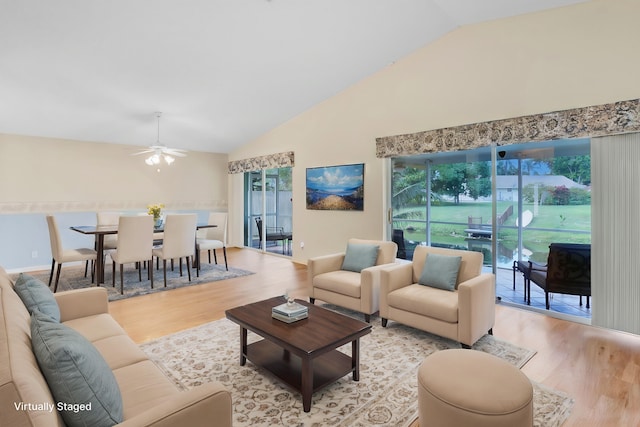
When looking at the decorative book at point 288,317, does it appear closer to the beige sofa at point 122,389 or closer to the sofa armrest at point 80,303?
the beige sofa at point 122,389

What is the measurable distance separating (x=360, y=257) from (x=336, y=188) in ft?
6.69

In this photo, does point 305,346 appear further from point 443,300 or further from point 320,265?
point 320,265

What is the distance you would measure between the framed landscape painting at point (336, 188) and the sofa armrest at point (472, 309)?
8.89ft

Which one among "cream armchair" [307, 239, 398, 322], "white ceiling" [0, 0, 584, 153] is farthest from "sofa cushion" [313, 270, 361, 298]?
"white ceiling" [0, 0, 584, 153]

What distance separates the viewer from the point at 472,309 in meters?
2.74

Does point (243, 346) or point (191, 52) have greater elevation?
point (191, 52)

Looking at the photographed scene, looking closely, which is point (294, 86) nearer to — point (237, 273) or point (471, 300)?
point (237, 273)

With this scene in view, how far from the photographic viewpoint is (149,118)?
5.73 metres

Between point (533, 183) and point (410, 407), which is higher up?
point (533, 183)

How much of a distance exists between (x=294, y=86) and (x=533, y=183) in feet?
11.6

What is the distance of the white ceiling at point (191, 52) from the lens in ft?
10.8

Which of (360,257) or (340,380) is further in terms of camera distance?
(360,257)

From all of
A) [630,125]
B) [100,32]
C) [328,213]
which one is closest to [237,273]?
[328,213]

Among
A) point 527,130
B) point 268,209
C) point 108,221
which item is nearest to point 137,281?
point 108,221
